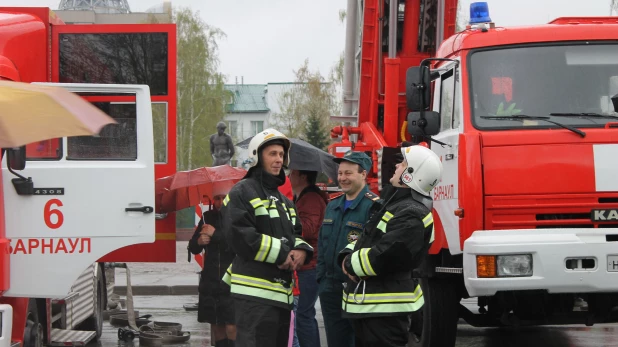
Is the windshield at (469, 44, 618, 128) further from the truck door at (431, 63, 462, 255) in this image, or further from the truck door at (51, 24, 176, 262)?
the truck door at (51, 24, 176, 262)

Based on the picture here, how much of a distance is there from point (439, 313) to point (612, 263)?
1.78 meters

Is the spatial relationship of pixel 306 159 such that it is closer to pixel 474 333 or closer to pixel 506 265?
pixel 506 265

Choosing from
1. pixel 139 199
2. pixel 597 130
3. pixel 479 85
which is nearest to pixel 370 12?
pixel 479 85

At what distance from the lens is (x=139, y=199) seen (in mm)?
7004

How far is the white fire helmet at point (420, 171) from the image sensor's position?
229 inches

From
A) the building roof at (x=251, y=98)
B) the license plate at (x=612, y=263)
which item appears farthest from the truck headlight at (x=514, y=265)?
the building roof at (x=251, y=98)

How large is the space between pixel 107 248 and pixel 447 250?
9.93 feet

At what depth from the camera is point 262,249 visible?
19.2 feet

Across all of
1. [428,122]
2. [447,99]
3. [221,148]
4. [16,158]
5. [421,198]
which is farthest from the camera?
[221,148]

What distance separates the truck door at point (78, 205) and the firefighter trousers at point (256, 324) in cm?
142

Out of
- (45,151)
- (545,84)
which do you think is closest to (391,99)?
(545,84)

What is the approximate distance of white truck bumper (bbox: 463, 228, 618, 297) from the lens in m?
7.01

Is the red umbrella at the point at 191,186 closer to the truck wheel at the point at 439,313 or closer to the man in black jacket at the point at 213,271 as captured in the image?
the man in black jacket at the point at 213,271

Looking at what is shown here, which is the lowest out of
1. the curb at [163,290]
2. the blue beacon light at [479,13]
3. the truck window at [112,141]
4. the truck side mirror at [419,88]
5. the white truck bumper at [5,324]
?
the curb at [163,290]
